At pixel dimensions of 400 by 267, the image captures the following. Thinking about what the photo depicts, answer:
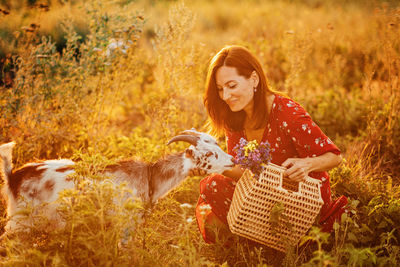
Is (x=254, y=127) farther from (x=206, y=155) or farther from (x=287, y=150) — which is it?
(x=206, y=155)

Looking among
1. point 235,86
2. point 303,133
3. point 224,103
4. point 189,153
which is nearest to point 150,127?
point 224,103

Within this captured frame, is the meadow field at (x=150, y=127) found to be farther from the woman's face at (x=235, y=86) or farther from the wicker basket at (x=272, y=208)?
the woman's face at (x=235, y=86)

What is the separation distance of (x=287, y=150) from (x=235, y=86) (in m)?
0.76

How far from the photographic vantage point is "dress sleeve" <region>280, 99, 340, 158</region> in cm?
284

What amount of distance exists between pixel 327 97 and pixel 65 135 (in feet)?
14.7

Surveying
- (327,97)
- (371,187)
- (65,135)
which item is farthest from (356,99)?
(65,135)

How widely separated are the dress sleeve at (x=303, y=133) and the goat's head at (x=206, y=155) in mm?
590

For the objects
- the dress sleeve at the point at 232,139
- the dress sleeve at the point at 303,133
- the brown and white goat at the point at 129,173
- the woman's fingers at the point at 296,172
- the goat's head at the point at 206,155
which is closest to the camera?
the woman's fingers at the point at 296,172

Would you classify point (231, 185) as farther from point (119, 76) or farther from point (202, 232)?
point (119, 76)

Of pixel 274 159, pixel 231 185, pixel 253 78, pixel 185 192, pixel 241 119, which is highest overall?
pixel 253 78

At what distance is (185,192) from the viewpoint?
427cm

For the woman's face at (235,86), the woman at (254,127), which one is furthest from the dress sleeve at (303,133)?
the woman's face at (235,86)

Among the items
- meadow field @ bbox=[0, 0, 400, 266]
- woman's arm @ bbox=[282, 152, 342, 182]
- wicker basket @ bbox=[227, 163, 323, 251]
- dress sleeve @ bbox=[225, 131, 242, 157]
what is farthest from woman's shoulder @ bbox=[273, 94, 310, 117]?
meadow field @ bbox=[0, 0, 400, 266]

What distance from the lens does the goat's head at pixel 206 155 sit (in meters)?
3.07
